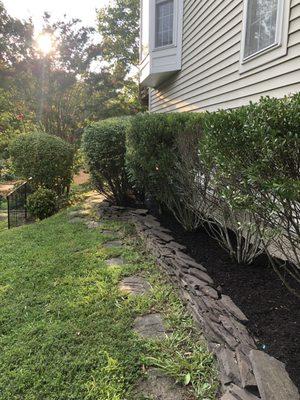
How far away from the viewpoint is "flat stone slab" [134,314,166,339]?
7.43 feet

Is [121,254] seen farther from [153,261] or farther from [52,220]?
[52,220]

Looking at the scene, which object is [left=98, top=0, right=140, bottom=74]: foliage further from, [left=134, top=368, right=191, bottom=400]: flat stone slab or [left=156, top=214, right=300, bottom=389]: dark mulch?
[left=134, top=368, right=191, bottom=400]: flat stone slab

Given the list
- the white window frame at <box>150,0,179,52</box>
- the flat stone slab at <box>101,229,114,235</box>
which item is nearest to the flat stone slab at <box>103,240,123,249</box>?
the flat stone slab at <box>101,229,114,235</box>

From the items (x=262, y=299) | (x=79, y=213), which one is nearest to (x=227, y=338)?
(x=262, y=299)

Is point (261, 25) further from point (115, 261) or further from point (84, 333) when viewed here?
point (84, 333)

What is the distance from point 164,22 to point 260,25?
476cm

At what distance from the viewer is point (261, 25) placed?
407 cm

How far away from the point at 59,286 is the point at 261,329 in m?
1.80

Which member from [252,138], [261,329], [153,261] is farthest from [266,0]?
[261,329]

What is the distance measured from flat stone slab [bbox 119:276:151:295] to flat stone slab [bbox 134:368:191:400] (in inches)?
38.1

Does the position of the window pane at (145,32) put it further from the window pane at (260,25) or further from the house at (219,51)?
the window pane at (260,25)

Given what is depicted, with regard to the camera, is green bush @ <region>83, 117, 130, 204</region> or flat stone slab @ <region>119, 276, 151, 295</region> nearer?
flat stone slab @ <region>119, 276, 151, 295</region>

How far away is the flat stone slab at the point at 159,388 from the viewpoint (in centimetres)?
177

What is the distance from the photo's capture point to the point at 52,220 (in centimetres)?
560
